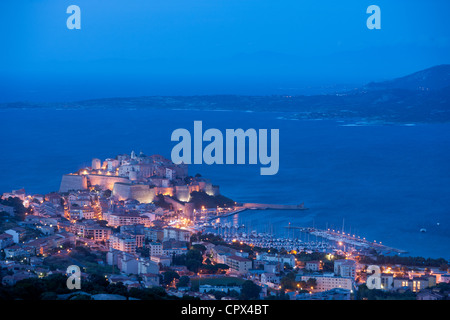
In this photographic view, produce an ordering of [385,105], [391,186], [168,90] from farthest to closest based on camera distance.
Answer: [168,90] → [385,105] → [391,186]

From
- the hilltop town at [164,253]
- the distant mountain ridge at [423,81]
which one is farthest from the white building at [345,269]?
the distant mountain ridge at [423,81]

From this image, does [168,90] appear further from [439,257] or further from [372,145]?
[439,257]

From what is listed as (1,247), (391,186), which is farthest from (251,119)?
(1,247)

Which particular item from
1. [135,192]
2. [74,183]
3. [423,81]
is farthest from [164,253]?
[423,81]

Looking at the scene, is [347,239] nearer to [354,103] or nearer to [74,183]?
[74,183]

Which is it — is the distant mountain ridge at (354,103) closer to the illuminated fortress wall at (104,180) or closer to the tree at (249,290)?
the illuminated fortress wall at (104,180)
